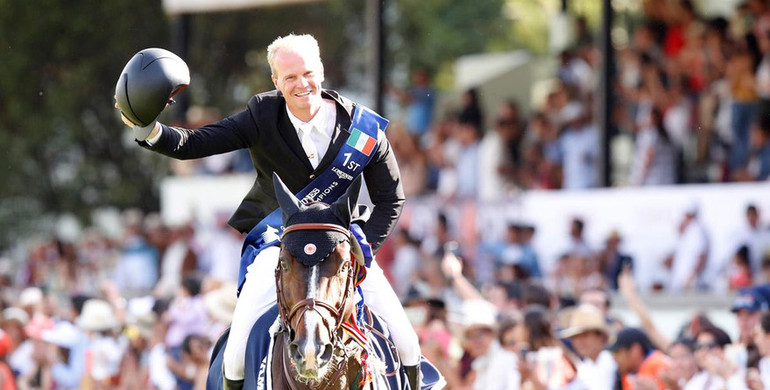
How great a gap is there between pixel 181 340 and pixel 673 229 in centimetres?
496

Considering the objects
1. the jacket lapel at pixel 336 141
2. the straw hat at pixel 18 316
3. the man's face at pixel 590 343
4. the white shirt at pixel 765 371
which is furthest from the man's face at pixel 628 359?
the straw hat at pixel 18 316

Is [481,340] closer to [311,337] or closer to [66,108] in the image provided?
[311,337]

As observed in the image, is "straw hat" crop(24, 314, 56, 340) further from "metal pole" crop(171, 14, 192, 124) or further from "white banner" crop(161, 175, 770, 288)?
"metal pole" crop(171, 14, 192, 124)

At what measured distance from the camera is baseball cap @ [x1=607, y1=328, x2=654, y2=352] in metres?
10.2

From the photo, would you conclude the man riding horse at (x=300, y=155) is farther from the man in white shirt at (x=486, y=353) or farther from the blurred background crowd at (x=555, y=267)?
the man in white shirt at (x=486, y=353)

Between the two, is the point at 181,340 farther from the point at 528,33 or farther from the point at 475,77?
the point at 528,33

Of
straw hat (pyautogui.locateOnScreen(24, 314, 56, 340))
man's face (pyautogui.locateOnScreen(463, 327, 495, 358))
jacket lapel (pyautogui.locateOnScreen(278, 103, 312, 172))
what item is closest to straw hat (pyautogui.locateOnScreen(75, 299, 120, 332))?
straw hat (pyautogui.locateOnScreen(24, 314, 56, 340))

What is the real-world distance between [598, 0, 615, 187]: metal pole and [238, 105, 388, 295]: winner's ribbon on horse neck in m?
9.01

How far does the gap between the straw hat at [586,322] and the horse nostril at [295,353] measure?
4.67 metres

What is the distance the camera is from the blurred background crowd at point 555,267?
10614mm

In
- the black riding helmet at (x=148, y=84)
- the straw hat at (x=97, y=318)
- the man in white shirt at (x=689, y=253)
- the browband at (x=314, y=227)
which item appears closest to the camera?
the browband at (x=314, y=227)

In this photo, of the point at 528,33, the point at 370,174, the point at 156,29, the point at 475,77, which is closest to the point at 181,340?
the point at 370,174

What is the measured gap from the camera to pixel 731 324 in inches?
525

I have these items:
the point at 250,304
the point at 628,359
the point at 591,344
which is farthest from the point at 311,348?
the point at 591,344
